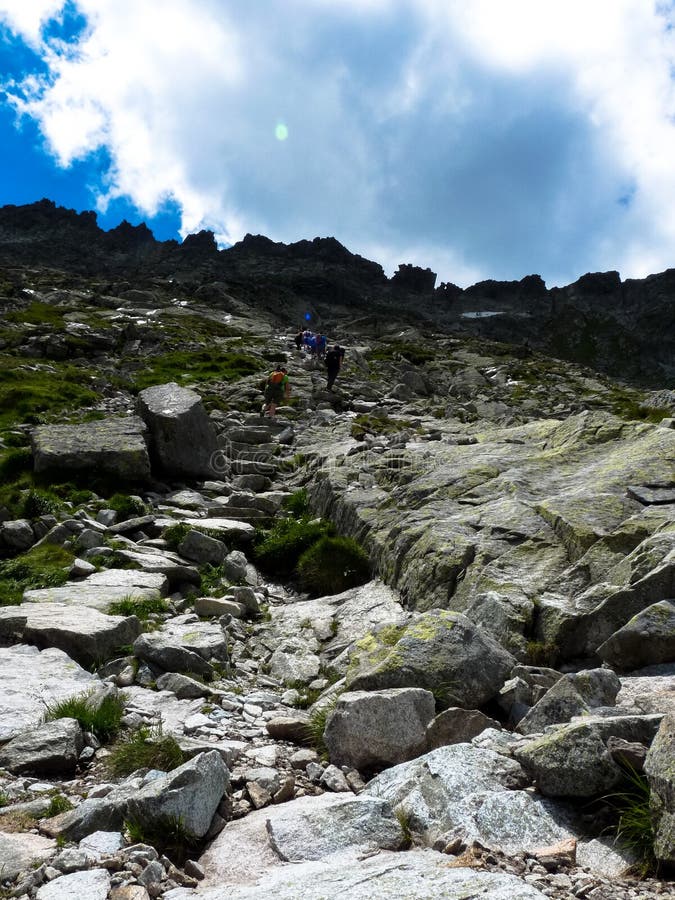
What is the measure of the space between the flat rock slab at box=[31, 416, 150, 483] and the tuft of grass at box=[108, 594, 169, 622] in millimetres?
7897

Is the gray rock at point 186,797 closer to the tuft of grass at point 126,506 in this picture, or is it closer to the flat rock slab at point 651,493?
the flat rock slab at point 651,493

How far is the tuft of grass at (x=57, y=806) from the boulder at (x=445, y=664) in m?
3.08

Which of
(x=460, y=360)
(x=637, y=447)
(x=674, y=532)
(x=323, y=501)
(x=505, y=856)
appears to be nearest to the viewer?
(x=505, y=856)

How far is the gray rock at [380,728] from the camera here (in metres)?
5.92

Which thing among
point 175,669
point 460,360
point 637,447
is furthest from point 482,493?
point 460,360

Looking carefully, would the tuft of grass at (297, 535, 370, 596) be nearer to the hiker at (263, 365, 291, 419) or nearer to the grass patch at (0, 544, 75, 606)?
the grass patch at (0, 544, 75, 606)

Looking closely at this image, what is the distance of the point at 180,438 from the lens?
20016 mm

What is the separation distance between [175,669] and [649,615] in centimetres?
614

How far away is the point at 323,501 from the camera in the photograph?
1672cm

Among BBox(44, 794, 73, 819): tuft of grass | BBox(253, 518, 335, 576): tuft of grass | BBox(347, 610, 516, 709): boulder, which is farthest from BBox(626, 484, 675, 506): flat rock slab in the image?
BBox(44, 794, 73, 819): tuft of grass

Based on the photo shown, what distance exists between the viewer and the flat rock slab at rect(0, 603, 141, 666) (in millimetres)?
8719

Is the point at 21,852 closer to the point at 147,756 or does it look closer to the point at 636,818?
the point at 147,756

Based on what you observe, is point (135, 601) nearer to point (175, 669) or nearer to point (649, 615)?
point (175, 669)

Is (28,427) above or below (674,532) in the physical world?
above
